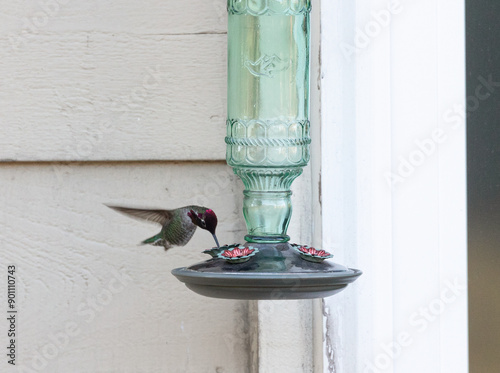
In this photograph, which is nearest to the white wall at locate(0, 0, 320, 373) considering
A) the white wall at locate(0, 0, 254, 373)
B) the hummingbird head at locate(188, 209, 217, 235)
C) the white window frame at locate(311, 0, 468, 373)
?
the white wall at locate(0, 0, 254, 373)

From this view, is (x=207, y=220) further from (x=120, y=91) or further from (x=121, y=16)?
(x=121, y=16)

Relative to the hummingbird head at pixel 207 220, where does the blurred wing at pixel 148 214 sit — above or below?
above

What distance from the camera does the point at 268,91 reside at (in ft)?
4.02

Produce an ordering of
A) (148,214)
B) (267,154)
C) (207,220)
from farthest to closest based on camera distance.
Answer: (148,214)
(207,220)
(267,154)

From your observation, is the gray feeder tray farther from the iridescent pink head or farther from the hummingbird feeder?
the iridescent pink head

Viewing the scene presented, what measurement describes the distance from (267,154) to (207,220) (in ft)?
0.90

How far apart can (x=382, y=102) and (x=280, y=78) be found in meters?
0.27

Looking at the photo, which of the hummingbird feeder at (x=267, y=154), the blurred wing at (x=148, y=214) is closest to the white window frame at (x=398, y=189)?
the hummingbird feeder at (x=267, y=154)

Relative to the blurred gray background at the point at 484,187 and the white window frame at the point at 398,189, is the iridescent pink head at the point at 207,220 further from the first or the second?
the blurred gray background at the point at 484,187

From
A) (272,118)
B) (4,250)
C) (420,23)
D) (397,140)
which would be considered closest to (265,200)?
(272,118)

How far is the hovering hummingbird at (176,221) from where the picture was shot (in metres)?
1.39

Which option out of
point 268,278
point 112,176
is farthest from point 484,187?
point 112,176

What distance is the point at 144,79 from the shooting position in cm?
156

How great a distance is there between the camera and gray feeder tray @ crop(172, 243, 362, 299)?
98cm
